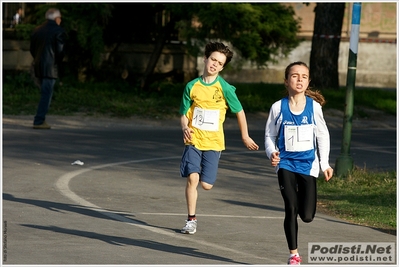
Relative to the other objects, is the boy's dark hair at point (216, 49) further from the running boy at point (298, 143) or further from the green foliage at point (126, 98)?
the green foliage at point (126, 98)

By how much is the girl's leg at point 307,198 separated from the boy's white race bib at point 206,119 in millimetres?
1347

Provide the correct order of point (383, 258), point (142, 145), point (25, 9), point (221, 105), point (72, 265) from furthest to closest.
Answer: point (25, 9) < point (142, 145) < point (221, 105) < point (383, 258) < point (72, 265)

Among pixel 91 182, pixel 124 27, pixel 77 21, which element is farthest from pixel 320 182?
pixel 124 27

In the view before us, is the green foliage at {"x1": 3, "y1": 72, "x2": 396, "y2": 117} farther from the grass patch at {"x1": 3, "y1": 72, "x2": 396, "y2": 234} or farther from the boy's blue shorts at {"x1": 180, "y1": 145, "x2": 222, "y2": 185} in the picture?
the boy's blue shorts at {"x1": 180, "y1": 145, "x2": 222, "y2": 185}

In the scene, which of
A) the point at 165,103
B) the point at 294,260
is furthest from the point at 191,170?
the point at 165,103

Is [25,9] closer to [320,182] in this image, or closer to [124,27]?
[124,27]

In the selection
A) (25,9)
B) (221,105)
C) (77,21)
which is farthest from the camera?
(25,9)

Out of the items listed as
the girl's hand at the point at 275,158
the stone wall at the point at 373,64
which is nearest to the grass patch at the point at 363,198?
the girl's hand at the point at 275,158

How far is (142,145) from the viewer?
1575 cm

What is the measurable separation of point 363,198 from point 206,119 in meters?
3.09

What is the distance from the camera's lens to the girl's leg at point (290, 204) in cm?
721

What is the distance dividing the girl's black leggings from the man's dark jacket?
10.5 m

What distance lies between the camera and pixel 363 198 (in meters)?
10.9

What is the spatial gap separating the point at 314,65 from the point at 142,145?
34.4 ft
